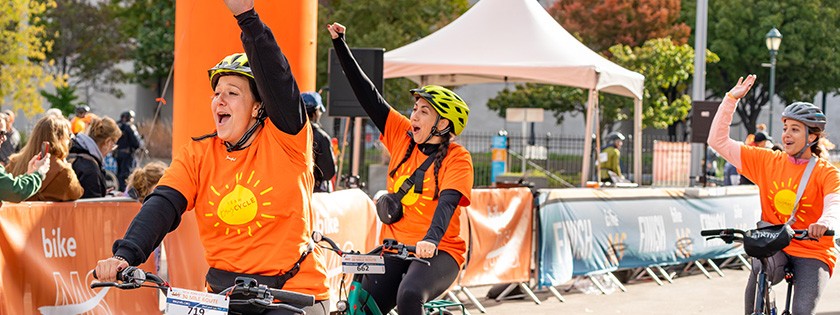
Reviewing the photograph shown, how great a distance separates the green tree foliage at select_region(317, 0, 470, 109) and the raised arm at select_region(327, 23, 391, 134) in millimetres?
28549

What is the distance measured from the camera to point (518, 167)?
116 feet

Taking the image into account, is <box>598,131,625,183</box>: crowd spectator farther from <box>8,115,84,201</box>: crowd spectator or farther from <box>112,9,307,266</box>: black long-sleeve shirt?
<box>112,9,307,266</box>: black long-sleeve shirt

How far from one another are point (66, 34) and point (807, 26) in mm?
28812

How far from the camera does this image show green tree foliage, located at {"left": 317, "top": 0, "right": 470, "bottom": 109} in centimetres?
3541

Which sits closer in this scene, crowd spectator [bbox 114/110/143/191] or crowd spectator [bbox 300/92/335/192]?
crowd spectator [bbox 300/92/335/192]

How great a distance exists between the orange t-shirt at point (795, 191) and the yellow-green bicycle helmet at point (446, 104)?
1.97 m

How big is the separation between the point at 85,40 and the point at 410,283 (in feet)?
137

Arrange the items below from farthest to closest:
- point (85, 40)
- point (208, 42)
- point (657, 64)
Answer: point (85, 40)
point (657, 64)
point (208, 42)

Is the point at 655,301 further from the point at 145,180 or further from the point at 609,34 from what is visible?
the point at 609,34

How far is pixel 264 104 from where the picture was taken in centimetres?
411

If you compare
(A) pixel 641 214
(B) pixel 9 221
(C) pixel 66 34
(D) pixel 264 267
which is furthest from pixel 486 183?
(D) pixel 264 267

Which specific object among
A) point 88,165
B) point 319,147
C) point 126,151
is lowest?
point 126,151

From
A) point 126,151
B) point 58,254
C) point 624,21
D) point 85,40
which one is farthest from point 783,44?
point 58,254

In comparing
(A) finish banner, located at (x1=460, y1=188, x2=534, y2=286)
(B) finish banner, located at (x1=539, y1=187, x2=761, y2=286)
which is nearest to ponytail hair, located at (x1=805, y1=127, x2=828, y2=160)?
(A) finish banner, located at (x1=460, y1=188, x2=534, y2=286)
